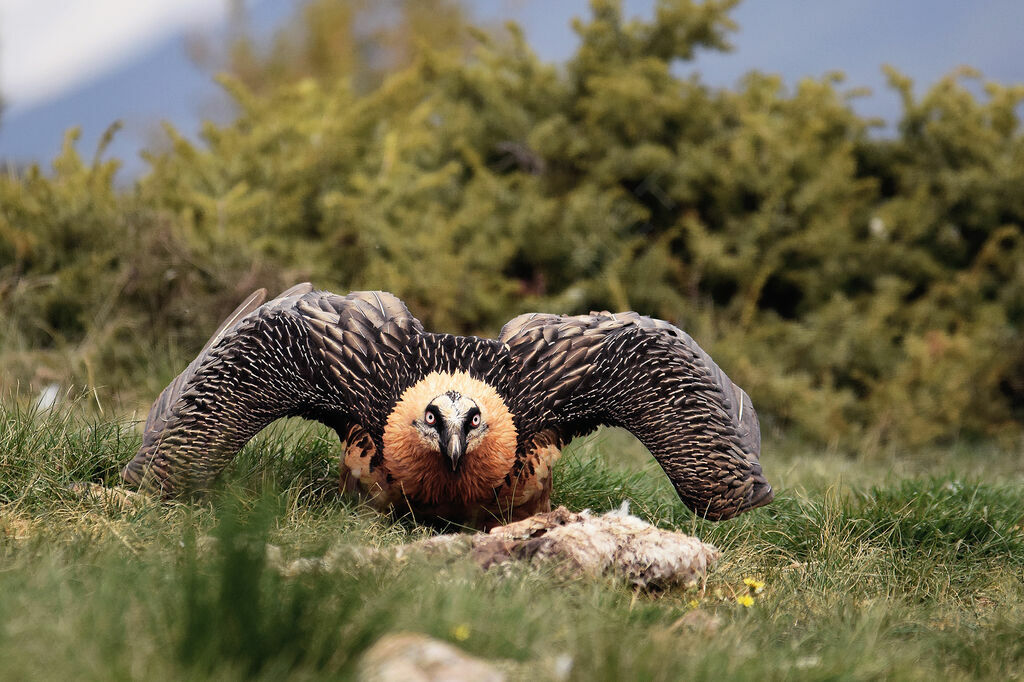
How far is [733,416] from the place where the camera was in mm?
4270

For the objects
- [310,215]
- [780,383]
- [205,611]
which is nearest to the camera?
[205,611]

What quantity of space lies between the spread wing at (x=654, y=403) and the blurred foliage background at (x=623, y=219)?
13.1 ft

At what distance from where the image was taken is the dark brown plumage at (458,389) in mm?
3951

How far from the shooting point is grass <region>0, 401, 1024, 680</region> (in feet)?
7.89

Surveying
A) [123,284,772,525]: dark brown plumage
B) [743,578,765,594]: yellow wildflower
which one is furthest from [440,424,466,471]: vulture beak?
[743,578,765,594]: yellow wildflower

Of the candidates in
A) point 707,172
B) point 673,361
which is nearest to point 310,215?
point 707,172

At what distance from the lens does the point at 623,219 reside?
9.94m

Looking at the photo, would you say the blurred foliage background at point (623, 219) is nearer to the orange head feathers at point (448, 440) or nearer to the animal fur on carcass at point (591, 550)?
the orange head feathers at point (448, 440)

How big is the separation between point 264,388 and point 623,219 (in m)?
6.36

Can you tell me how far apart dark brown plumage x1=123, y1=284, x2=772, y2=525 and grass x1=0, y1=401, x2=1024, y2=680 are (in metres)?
0.23

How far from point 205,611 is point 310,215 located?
24.8 feet

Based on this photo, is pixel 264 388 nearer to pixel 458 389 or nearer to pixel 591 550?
pixel 458 389

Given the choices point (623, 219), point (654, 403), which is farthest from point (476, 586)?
point (623, 219)

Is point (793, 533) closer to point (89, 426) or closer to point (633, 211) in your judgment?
point (89, 426)
